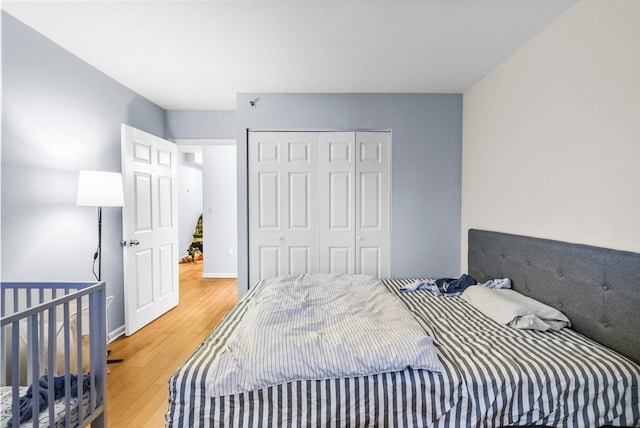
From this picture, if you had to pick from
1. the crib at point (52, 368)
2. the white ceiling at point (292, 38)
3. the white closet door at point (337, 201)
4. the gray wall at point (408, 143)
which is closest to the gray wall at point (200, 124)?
the gray wall at point (408, 143)

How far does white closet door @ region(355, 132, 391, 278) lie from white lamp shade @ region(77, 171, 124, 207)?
2.25 metres

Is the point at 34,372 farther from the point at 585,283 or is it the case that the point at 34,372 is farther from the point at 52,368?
the point at 585,283

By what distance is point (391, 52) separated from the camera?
242 centimetres

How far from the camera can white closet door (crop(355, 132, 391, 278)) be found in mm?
3387

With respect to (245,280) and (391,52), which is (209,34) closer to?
(391,52)

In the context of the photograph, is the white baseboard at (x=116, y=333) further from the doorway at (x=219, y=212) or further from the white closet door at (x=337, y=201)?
the doorway at (x=219, y=212)

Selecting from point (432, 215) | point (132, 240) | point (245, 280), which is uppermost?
point (432, 215)

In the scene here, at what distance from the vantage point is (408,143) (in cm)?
335

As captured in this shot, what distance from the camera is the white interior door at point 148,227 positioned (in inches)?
121

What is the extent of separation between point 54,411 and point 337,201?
8.67ft

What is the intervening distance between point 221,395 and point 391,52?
248 centimetres

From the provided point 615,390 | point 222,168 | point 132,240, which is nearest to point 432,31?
point 615,390

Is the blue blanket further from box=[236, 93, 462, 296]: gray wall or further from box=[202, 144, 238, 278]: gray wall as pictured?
box=[202, 144, 238, 278]: gray wall

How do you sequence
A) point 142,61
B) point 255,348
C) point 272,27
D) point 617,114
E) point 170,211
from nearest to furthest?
point 255,348, point 617,114, point 272,27, point 142,61, point 170,211
